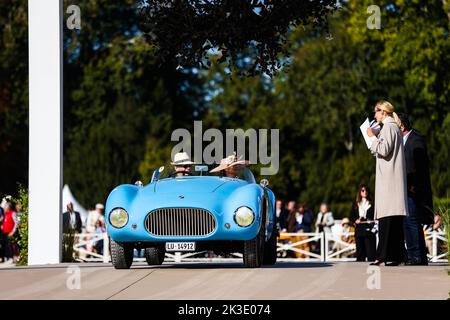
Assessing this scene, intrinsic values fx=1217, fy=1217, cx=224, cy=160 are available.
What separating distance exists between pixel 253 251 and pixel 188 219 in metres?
0.95

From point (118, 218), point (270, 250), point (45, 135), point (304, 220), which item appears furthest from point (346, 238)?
point (118, 218)

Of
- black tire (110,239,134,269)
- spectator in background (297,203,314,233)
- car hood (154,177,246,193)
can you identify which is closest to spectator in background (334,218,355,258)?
spectator in background (297,203,314,233)

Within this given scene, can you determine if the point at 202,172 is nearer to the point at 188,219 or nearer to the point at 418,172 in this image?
the point at 188,219

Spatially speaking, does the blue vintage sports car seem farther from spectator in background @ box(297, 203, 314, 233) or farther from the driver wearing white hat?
spectator in background @ box(297, 203, 314, 233)

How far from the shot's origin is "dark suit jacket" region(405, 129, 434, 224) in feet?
52.3

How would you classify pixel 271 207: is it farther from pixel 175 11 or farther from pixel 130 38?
pixel 130 38

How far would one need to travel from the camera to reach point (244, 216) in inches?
582

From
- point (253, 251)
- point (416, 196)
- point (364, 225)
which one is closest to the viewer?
point (253, 251)

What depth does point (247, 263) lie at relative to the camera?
15.2 meters

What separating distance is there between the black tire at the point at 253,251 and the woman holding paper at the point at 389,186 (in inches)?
57.8

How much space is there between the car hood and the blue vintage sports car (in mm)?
12
